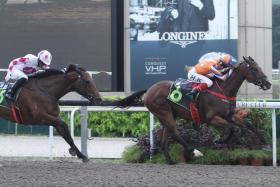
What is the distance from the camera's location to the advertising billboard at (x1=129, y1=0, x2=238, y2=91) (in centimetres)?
1582

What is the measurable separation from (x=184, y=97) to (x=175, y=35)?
231 inches

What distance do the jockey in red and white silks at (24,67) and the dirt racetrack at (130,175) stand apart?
105 cm

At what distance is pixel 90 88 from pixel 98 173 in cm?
185

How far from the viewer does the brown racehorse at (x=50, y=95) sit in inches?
394

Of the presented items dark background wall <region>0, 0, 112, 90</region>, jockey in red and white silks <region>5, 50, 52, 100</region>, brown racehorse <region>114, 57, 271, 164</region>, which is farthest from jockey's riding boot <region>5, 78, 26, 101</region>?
dark background wall <region>0, 0, 112, 90</region>

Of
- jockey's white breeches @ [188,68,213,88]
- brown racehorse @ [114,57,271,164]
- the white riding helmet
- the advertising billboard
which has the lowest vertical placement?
brown racehorse @ [114,57,271,164]

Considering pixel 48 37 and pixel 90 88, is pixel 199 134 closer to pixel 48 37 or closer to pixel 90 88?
pixel 90 88

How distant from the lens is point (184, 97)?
10.2m

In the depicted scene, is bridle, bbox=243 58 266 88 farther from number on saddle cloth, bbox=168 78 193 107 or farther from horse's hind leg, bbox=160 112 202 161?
horse's hind leg, bbox=160 112 202 161

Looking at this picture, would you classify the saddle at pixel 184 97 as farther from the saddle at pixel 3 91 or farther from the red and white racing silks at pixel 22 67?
the saddle at pixel 3 91

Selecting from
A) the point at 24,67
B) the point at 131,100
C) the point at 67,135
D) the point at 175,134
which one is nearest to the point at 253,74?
the point at 175,134

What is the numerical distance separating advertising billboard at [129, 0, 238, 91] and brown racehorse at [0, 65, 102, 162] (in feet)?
18.9

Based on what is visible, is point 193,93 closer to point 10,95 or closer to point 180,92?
point 180,92

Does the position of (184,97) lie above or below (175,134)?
above
